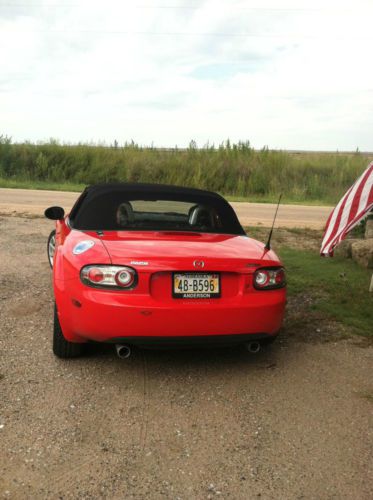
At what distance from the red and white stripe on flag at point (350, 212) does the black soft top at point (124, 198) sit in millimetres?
899

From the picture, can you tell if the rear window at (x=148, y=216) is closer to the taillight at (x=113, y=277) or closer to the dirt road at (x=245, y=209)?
the taillight at (x=113, y=277)

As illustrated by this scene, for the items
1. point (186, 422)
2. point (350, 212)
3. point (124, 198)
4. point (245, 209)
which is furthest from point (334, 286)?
point (245, 209)

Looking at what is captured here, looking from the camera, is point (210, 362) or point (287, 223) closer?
point (210, 362)

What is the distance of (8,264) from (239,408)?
17.1ft

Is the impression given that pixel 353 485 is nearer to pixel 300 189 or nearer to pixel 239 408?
pixel 239 408

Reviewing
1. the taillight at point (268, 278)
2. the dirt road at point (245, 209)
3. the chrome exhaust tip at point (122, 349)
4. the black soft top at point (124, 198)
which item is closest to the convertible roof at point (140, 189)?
the black soft top at point (124, 198)

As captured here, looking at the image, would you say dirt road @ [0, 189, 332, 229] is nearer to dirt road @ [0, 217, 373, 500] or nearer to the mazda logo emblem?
dirt road @ [0, 217, 373, 500]

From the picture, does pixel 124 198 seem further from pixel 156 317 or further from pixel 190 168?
pixel 190 168

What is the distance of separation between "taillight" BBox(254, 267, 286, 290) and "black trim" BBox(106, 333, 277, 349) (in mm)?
354

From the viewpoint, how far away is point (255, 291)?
4.39m

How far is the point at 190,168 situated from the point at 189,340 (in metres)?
22.5

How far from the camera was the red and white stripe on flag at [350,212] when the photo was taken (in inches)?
215

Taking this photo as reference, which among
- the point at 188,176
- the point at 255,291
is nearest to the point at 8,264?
the point at 255,291

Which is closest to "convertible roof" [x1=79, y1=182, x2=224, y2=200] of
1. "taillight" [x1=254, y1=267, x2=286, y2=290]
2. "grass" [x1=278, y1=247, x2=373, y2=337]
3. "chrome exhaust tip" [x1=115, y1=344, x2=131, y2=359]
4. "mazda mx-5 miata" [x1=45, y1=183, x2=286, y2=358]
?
"mazda mx-5 miata" [x1=45, y1=183, x2=286, y2=358]
